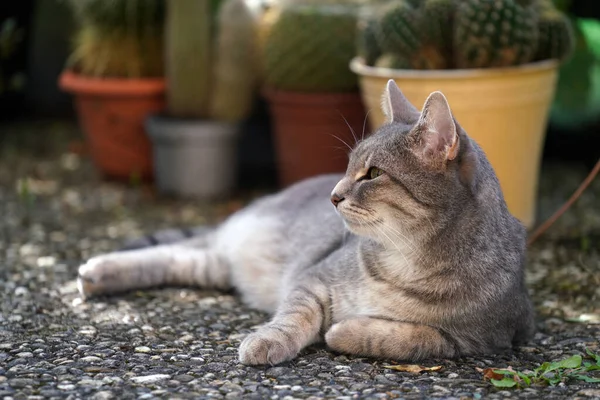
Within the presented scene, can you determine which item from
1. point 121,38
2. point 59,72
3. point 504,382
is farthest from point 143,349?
point 59,72

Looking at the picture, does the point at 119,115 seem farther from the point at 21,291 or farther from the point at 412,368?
the point at 412,368

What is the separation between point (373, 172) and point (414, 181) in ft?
0.64

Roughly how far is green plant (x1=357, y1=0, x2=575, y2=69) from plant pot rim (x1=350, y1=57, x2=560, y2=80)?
6 cm

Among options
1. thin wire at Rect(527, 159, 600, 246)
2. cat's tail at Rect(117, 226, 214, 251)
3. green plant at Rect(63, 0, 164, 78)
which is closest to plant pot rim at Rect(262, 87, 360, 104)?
green plant at Rect(63, 0, 164, 78)

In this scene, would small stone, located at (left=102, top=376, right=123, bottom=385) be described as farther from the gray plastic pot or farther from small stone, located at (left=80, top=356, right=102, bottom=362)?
the gray plastic pot

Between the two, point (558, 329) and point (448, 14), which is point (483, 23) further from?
point (558, 329)

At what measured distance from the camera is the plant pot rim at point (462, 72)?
4.70 metres

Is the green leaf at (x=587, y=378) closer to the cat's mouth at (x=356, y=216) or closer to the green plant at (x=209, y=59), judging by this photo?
the cat's mouth at (x=356, y=216)

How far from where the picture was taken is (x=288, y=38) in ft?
18.8

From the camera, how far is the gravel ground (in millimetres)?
2959

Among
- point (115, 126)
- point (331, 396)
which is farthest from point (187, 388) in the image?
point (115, 126)

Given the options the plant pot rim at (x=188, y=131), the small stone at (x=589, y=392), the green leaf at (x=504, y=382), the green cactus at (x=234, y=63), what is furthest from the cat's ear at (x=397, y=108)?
the green cactus at (x=234, y=63)

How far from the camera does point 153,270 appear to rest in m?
4.13

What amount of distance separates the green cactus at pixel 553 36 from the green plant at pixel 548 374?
236cm
